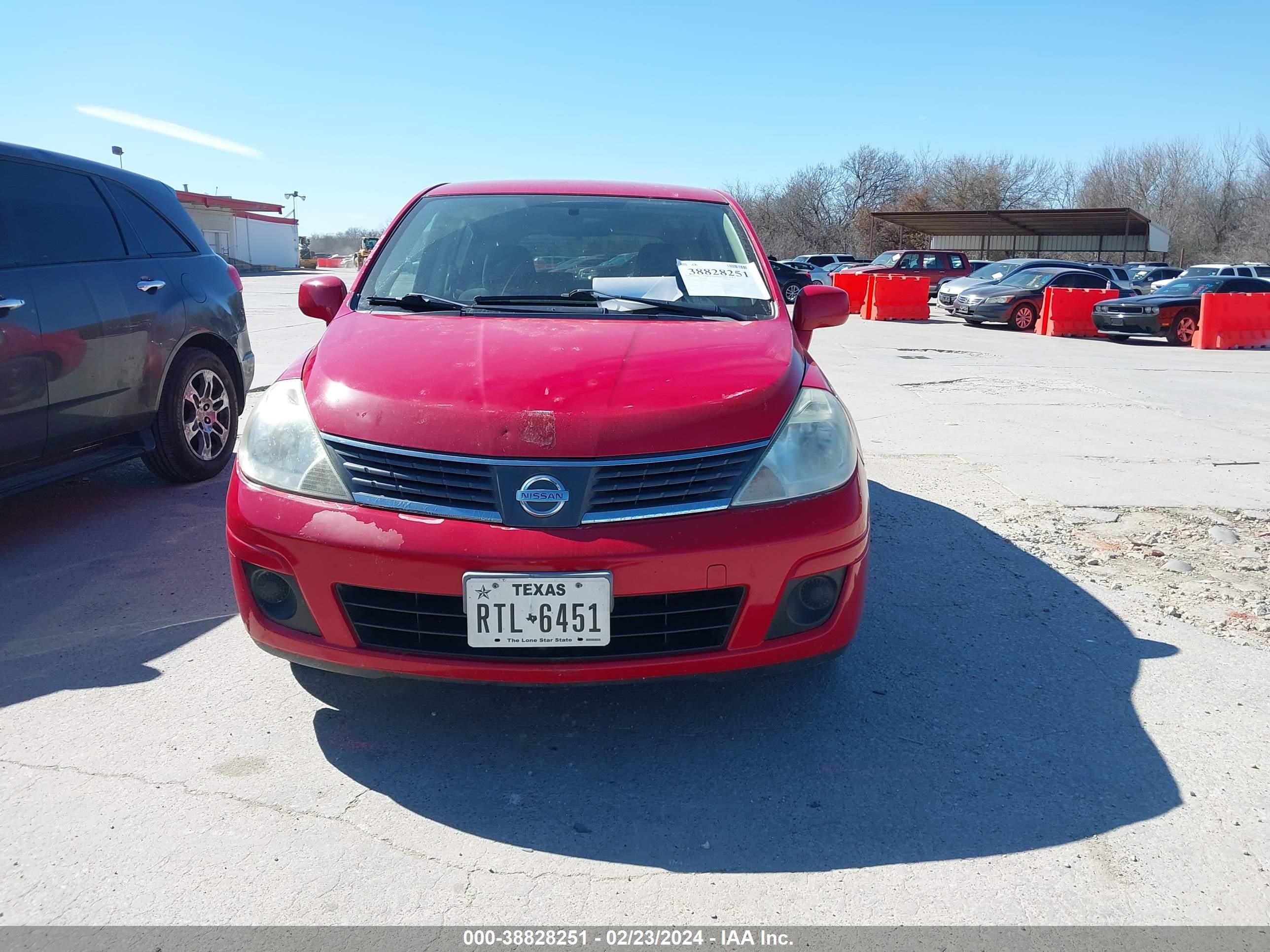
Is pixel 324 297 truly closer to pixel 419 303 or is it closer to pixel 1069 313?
pixel 419 303

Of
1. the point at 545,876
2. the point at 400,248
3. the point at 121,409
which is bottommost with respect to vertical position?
the point at 545,876

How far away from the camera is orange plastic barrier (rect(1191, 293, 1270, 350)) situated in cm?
1722

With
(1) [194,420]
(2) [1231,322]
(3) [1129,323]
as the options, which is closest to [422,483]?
(1) [194,420]

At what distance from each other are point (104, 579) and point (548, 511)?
254 cm

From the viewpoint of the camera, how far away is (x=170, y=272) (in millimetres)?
5328

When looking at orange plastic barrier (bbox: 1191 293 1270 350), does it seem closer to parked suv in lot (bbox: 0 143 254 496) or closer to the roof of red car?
the roof of red car

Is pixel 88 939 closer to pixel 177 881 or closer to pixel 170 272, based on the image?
pixel 177 881

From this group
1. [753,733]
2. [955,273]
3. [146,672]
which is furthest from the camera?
[955,273]

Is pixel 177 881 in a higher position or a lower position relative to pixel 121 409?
lower

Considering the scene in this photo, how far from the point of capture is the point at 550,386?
276cm

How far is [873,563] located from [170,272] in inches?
155

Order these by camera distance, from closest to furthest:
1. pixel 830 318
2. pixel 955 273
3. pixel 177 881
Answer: pixel 177 881
pixel 830 318
pixel 955 273

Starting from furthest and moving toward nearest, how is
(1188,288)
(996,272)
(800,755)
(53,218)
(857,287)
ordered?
(857,287) → (996,272) → (1188,288) → (53,218) → (800,755)

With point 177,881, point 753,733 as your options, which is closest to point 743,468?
point 753,733
